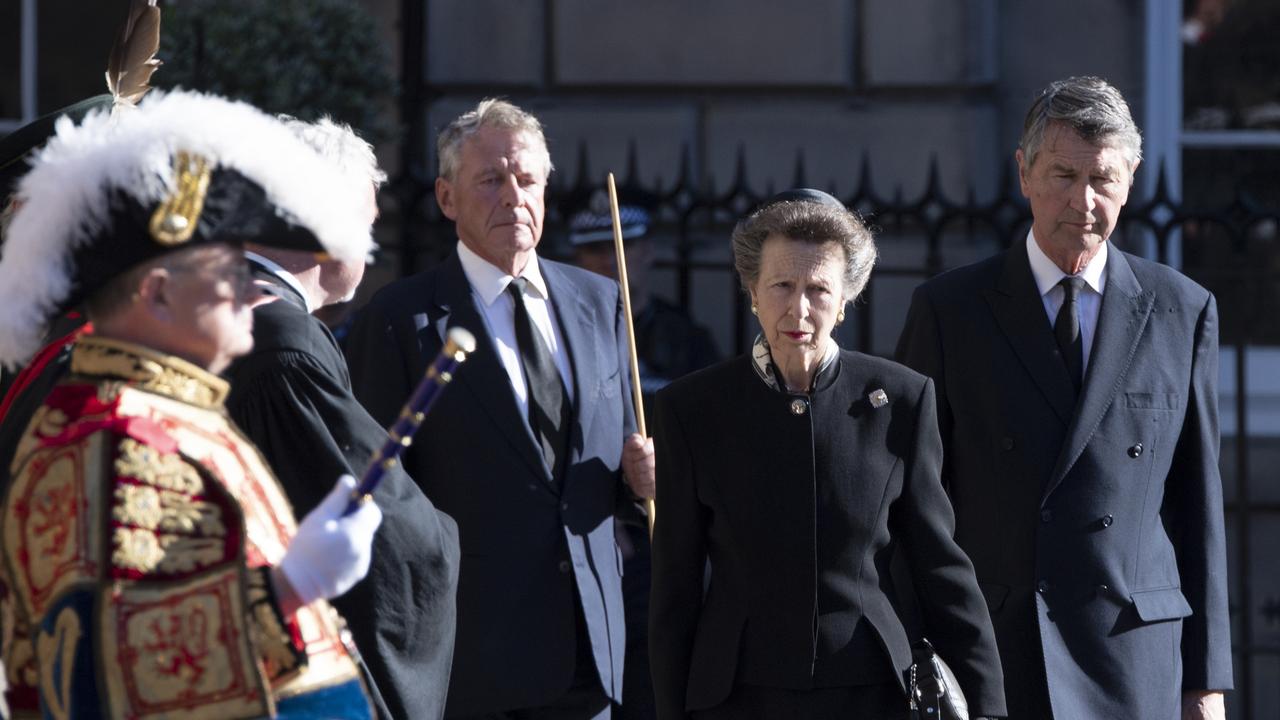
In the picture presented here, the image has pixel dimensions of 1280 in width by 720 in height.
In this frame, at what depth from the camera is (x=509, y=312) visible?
4.42 metres

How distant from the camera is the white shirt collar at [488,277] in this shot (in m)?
4.41

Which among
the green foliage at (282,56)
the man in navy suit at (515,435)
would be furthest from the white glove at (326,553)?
the green foliage at (282,56)

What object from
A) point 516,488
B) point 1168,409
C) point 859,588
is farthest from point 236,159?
point 1168,409

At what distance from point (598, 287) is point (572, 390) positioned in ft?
1.27

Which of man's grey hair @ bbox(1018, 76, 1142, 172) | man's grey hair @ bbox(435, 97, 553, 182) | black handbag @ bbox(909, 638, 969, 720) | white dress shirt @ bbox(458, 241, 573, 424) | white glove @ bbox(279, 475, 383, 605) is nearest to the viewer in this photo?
white glove @ bbox(279, 475, 383, 605)

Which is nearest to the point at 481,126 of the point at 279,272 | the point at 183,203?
the point at 279,272

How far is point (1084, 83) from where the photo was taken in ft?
13.8

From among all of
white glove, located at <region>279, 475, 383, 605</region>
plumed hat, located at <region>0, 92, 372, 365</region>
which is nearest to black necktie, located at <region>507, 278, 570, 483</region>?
plumed hat, located at <region>0, 92, 372, 365</region>

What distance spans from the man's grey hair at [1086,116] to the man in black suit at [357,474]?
1.67m

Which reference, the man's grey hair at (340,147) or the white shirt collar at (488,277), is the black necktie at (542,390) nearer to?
the white shirt collar at (488,277)

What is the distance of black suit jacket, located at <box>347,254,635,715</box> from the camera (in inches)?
163

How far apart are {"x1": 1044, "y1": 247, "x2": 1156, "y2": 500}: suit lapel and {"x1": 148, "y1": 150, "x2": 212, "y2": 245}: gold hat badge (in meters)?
2.25

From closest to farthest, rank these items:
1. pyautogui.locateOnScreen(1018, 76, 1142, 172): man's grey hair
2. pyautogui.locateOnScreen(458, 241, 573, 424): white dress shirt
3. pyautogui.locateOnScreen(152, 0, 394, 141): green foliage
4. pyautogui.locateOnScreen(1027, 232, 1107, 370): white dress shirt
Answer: pyautogui.locateOnScreen(1018, 76, 1142, 172): man's grey hair, pyautogui.locateOnScreen(1027, 232, 1107, 370): white dress shirt, pyautogui.locateOnScreen(458, 241, 573, 424): white dress shirt, pyautogui.locateOnScreen(152, 0, 394, 141): green foliage

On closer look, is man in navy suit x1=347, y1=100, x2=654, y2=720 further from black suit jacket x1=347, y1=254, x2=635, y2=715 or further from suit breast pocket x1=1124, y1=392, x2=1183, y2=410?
suit breast pocket x1=1124, y1=392, x2=1183, y2=410
